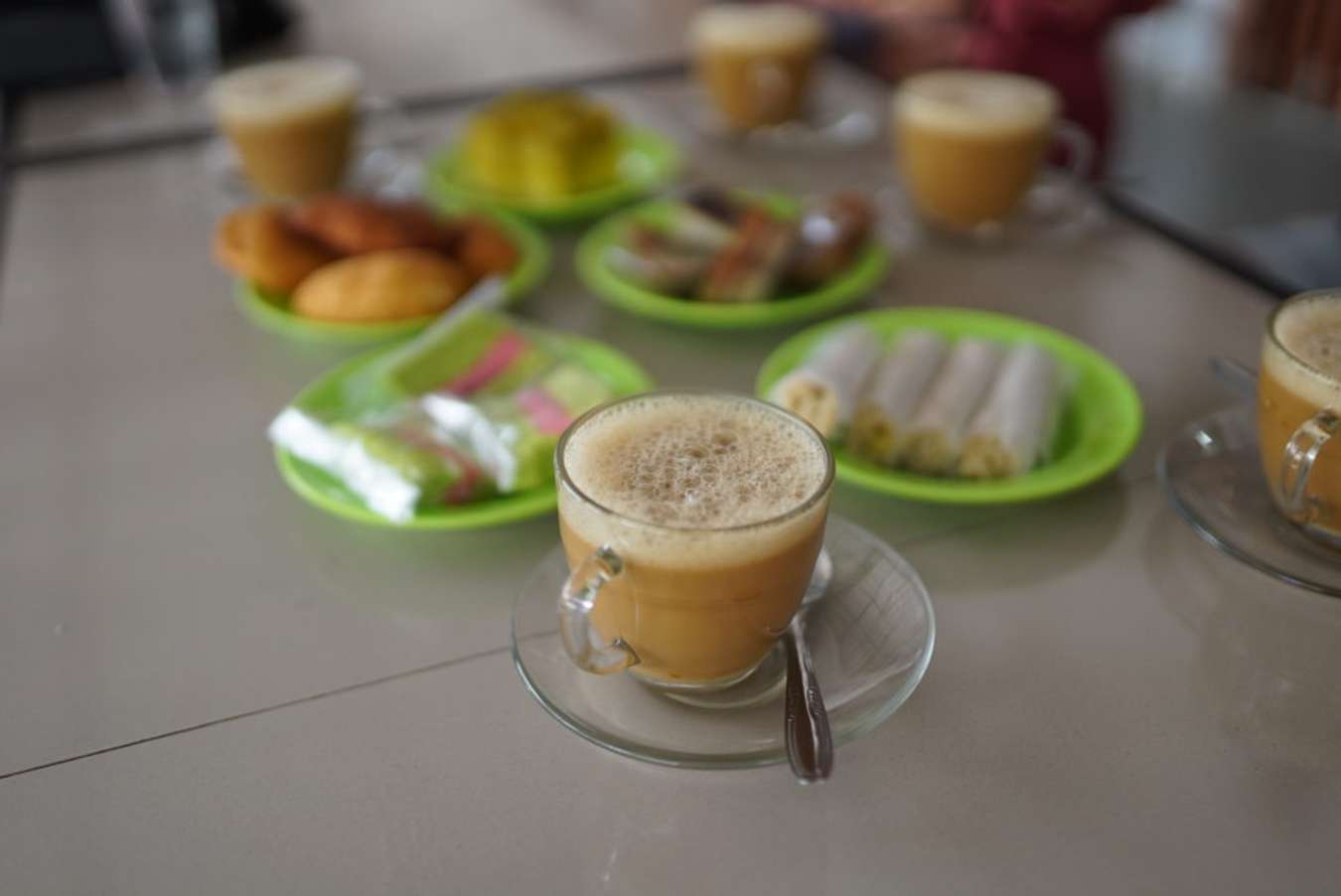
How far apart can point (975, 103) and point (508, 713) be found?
974 millimetres

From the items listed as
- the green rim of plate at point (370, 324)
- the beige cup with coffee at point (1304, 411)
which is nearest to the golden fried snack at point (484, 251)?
the green rim of plate at point (370, 324)

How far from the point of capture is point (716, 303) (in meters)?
1.18

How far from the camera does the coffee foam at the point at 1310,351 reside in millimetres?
742

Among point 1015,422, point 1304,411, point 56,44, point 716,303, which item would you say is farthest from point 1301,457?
point 56,44

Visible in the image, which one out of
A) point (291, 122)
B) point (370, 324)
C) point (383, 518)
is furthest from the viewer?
point (291, 122)

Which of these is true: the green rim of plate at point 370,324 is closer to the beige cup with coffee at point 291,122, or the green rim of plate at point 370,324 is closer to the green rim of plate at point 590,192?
the green rim of plate at point 590,192

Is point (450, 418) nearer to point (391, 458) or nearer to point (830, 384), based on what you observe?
point (391, 458)

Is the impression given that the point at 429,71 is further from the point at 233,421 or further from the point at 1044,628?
the point at 1044,628

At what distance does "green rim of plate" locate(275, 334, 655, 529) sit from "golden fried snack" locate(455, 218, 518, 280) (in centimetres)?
22

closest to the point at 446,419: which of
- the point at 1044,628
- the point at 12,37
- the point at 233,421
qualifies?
the point at 233,421

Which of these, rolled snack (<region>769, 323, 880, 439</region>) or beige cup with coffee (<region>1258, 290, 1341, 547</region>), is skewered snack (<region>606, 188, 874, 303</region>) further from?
beige cup with coffee (<region>1258, 290, 1341, 547</region>)

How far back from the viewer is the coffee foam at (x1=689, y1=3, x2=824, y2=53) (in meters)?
1.63

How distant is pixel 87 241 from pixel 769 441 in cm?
110

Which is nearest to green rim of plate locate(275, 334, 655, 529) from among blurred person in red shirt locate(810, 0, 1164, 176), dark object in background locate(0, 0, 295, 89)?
blurred person in red shirt locate(810, 0, 1164, 176)
